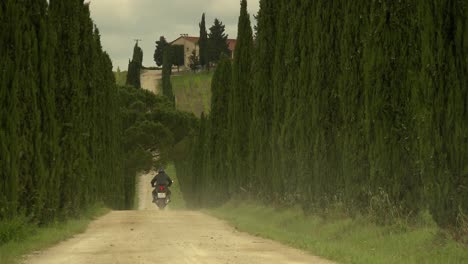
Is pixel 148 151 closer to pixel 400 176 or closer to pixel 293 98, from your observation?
pixel 293 98

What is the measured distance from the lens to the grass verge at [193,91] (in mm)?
121125

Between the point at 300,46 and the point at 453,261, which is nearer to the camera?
the point at 453,261

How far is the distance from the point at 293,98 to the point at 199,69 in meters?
139

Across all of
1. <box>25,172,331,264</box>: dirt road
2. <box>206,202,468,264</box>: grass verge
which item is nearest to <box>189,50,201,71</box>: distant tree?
<box>206,202,468,264</box>: grass verge

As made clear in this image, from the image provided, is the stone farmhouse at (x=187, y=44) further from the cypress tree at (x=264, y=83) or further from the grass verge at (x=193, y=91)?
the cypress tree at (x=264, y=83)

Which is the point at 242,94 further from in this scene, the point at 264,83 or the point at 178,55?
the point at 178,55

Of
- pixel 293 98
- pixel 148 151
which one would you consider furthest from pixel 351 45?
pixel 148 151

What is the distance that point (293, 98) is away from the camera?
22594mm

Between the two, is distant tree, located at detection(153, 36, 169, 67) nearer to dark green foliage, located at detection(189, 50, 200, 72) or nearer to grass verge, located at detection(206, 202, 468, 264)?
dark green foliage, located at detection(189, 50, 200, 72)

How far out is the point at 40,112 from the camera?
18547 millimetres

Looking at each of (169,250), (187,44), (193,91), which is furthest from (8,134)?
(187,44)

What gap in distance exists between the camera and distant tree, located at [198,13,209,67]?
14025 centimetres

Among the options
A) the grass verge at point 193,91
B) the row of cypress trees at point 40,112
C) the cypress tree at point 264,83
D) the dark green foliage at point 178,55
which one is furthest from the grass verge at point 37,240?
the dark green foliage at point 178,55

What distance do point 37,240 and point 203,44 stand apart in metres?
130
